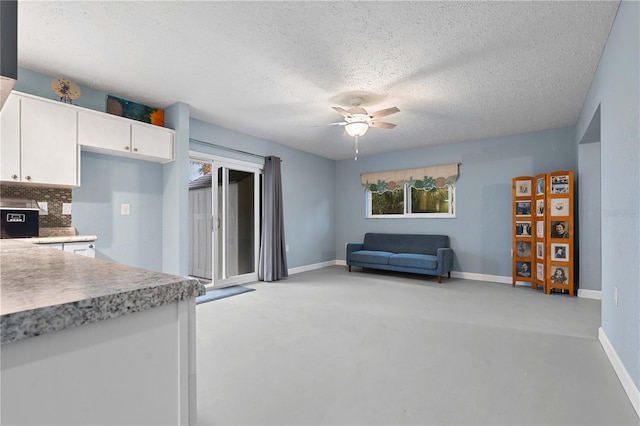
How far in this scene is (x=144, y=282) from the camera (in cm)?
68

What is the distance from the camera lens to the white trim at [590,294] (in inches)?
159

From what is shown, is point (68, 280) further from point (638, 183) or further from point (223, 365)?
point (638, 183)

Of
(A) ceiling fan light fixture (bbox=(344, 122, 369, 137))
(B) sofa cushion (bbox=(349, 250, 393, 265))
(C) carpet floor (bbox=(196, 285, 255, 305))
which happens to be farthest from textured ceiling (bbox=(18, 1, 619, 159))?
(B) sofa cushion (bbox=(349, 250, 393, 265))

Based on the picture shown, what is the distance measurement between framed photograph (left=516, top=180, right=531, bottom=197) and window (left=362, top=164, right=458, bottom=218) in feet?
3.38

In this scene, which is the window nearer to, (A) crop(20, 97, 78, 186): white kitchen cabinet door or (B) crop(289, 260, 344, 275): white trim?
(B) crop(289, 260, 344, 275): white trim

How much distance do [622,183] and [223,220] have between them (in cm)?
449

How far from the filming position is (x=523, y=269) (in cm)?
477

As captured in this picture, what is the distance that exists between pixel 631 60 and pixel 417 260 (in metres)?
3.72

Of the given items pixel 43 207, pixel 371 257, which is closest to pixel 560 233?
pixel 371 257

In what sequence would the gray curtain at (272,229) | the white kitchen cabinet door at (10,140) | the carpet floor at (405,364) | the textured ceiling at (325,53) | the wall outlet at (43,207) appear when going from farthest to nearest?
the gray curtain at (272,229)
the wall outlet at (43,207)
the white kitchen cabinet door at (10,140)
the textured ceiling at (325,53)
the carpet floor at (405,364)

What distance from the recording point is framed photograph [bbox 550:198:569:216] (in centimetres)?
420

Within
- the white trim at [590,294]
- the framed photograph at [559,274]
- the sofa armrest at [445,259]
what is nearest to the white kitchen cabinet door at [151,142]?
the sofa armrest at [445,259]

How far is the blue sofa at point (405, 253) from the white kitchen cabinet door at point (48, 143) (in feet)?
14.6

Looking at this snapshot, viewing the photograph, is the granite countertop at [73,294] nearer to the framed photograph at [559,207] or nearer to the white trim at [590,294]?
the framed photograph at [559,207]
